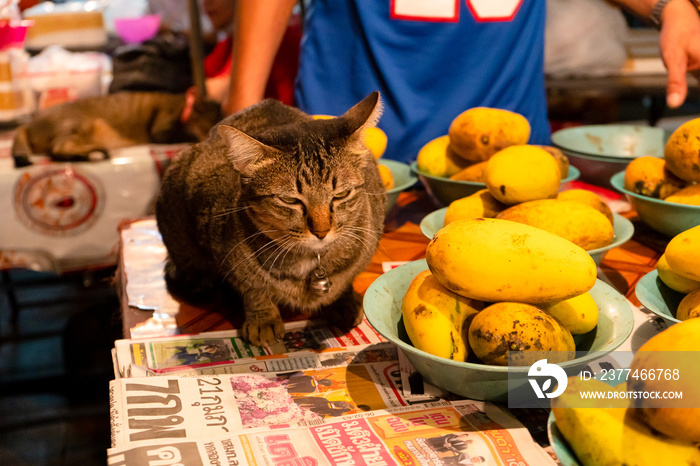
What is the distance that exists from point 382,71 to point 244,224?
78cm

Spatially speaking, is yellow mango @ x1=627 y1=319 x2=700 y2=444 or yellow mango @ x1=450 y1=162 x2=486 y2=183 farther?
yellow mango @ x1=450 y1=162 x2=486 y2=183

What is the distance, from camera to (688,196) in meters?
1.08

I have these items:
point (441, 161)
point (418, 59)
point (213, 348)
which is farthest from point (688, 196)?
point (213, 348)

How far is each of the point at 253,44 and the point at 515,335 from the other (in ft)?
3.51

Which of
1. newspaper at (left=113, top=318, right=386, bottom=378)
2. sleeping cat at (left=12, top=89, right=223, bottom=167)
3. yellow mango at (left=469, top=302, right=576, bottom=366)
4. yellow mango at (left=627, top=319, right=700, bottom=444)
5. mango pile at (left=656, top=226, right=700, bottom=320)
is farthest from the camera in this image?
sleeping cat at (left=12, top=89, right=223, bottom=167)

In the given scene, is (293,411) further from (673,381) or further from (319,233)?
(673,381)

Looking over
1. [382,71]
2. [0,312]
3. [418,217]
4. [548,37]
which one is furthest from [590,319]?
[0,312]

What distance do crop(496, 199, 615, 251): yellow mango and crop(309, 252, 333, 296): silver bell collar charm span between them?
33 cm

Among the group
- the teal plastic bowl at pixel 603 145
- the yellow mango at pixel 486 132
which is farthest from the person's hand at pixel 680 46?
the yellow mango at pixel 486 132

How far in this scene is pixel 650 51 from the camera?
283 cm

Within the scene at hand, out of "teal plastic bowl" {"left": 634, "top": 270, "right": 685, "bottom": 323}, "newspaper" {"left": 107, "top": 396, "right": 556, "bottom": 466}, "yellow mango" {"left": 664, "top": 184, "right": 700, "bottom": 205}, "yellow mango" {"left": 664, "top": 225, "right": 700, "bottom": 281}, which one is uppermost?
"yellow mango" {"left": 664, "top": 225, "right": 700, "bottom": 281}

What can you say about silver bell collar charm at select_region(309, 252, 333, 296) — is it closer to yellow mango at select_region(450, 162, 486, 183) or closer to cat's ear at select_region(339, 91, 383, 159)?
cat's ear at select_region(339, 91, 383, 159)

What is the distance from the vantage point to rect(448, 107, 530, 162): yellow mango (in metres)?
1.23

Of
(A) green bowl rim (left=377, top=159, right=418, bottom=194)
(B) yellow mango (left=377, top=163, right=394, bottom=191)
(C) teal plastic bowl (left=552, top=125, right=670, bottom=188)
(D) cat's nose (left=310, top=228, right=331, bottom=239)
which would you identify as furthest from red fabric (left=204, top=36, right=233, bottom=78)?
(D) cat's nose (left=310, top=228, right=331, bottom=239)
